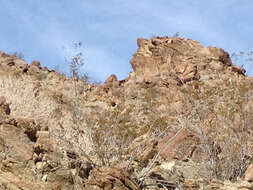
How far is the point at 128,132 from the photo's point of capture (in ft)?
32.5

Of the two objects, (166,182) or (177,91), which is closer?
(166,182)

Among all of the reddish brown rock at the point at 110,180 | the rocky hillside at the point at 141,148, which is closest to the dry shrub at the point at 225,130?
the rocky hillside at the point at 141,148

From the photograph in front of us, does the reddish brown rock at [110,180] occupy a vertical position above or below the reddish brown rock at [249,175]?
below

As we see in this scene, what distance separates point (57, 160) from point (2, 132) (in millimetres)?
1116

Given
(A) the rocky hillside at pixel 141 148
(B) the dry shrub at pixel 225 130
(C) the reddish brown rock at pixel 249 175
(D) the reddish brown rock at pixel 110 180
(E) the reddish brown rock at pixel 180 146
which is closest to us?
(D) the reddish brown rock at pixel 110 180

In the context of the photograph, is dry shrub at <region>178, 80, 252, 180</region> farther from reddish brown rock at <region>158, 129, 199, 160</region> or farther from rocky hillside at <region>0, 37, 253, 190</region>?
reddish brown rock at <region>158, 129, 199, 160</region>

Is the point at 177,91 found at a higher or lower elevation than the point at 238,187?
higher

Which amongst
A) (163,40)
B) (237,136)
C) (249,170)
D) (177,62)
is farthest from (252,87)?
(163,40)

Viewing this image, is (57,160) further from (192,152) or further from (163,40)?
(163,40)

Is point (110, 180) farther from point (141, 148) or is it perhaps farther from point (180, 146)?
point (180, 146)

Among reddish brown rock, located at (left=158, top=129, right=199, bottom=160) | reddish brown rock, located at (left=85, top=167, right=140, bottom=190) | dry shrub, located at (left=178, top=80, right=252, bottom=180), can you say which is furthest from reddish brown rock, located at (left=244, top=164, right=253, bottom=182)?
reddish brown rock, located at (left=85, top=167, right=140, bottom=190)

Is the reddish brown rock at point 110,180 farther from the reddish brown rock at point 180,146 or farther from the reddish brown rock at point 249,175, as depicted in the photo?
the reddish brown rock at point 180,146

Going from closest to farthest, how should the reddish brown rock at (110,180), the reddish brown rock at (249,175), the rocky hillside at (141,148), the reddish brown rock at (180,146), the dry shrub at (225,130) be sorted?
1. the reddish brown rock at (110,180)
2. the rocky hillside at (141,148)
3. the reddish brown rock at (249,175)
4. the dry shrub at (225,130)
5. the reddish brown rock at (180,146)

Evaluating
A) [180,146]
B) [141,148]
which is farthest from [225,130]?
[141,148]
